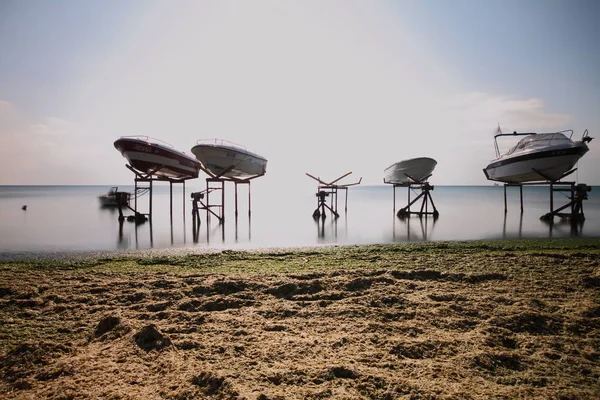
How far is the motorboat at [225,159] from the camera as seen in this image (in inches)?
953

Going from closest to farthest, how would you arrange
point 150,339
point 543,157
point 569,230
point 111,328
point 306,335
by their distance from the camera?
point 150,339 < point 306,335 < point 111,328 < point 569,230 < point 543,157

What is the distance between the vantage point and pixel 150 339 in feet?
13.2

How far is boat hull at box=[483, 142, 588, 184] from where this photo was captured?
22688mm

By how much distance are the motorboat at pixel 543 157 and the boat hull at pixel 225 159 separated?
66.8ft

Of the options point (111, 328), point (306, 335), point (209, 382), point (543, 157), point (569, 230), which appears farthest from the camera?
point (543, 157)

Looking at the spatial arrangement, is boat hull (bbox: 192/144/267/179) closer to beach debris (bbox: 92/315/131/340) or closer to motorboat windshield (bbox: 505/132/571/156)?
beach debris (bbox: 92/315/131/340)

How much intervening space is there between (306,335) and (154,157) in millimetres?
22436

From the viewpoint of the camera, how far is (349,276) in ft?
22.8

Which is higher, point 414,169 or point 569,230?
point 414,169

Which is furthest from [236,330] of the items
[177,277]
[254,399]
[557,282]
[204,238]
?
[204,238]

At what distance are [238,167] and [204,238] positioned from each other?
8828 mm

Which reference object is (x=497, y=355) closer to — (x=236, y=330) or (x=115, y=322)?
(x=236, y=330)

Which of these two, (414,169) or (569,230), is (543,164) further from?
(414,169)

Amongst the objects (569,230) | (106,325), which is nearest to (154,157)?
(106,325)
